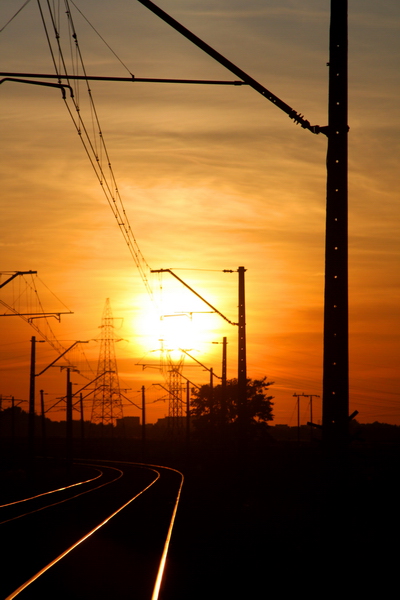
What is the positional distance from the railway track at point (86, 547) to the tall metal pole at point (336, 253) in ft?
14.2

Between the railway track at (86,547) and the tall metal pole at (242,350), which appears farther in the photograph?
the tall metal pole at (242,350)

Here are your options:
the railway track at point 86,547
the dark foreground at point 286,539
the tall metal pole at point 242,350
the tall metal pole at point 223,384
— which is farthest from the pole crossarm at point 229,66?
the tall metal pole at point 223,384

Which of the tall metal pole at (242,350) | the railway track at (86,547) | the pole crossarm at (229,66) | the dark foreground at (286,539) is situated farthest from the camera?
the tall metal pole at (242,350)

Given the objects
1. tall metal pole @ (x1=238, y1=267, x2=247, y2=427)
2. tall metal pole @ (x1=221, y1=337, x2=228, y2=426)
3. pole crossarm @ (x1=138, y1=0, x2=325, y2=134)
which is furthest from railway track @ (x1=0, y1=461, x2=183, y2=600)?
tall metal pole @ (x1=221, y1=337, x2=228, y2=426)

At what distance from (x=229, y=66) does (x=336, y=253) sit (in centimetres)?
312

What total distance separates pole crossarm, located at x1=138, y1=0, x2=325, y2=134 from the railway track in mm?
7725

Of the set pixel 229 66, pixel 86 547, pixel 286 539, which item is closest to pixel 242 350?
pixel 286 539

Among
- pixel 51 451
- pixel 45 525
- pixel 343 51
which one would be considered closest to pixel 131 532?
pixel 45 525

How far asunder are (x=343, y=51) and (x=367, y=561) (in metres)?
9.22

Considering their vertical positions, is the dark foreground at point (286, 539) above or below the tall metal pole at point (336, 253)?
below

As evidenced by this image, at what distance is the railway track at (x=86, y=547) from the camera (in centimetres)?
1404

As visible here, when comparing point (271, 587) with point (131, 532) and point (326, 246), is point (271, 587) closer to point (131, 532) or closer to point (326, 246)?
point (326, 246)

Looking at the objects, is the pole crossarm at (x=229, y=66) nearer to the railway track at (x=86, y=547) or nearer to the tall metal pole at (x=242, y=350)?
the railway track at (x=86, y=547)

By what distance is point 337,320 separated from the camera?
1181 centimetres
